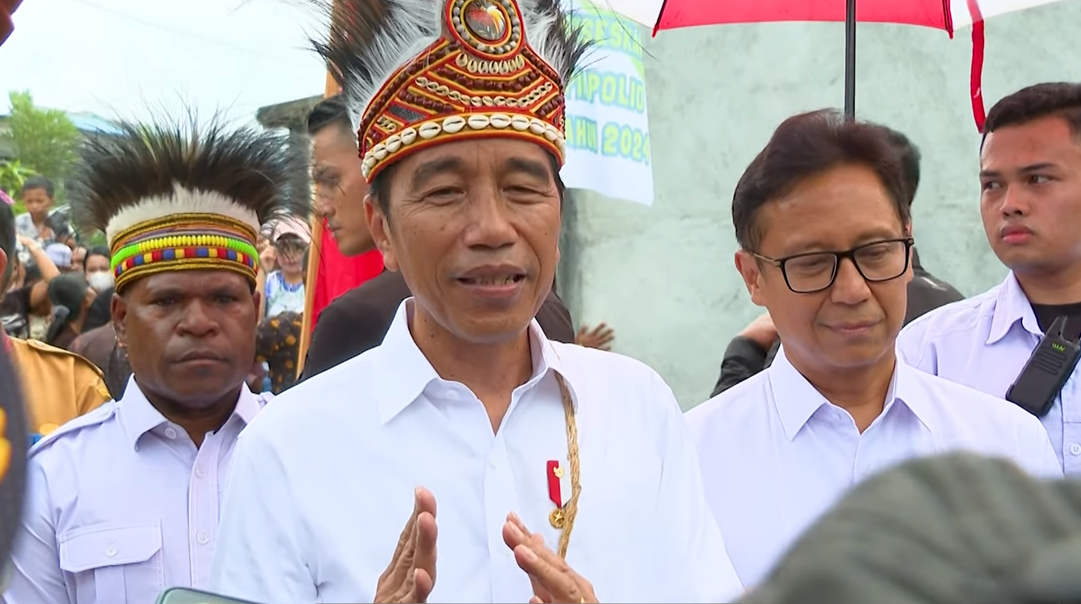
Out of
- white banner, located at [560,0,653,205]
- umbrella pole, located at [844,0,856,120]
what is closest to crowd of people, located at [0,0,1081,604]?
umbrella pole, located at [844,0,856,120]

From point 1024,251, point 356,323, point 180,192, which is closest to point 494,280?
point 356,323

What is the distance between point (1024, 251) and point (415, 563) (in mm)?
2228

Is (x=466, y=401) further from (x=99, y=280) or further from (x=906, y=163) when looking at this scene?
(x=99, y=280)

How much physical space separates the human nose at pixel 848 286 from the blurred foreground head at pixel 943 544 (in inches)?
66.0

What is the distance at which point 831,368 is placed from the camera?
85.7 inches

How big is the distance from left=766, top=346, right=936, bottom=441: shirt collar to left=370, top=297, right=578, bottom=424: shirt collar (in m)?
0.59

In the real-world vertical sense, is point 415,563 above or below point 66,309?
below

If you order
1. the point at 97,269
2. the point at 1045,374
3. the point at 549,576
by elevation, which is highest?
the point at 97,269

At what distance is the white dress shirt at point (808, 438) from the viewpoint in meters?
2.06

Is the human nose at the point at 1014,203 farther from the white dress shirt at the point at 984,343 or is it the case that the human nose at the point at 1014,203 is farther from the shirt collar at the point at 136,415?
the shirt collar at the point at 136,415

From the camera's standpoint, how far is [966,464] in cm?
46

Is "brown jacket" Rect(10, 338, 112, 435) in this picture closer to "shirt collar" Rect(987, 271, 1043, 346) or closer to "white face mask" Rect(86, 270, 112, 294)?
"shirt collar" Rect(987, 271, 1043, 346)

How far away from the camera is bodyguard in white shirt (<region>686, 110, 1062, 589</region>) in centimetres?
210

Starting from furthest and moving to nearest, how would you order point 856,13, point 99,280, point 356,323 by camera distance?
point 99,280 < point 856,13 < point 356,323
